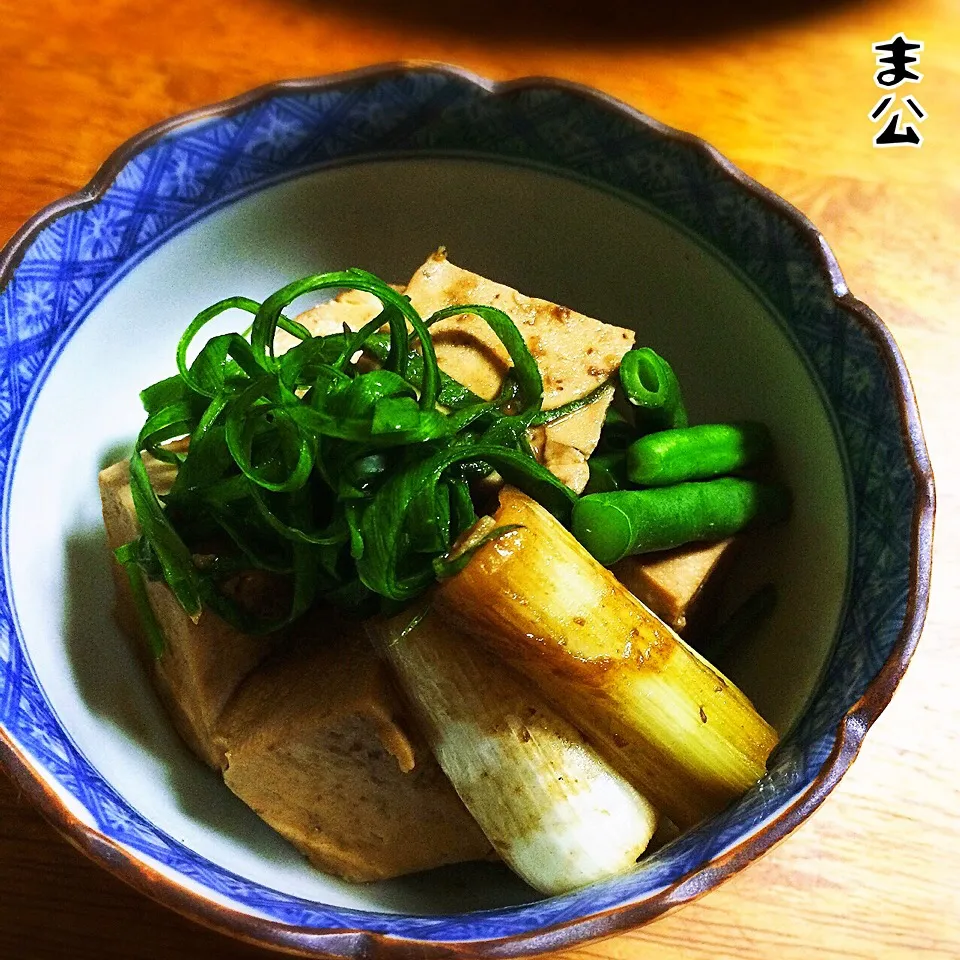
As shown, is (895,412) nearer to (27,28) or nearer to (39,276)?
(39,276)

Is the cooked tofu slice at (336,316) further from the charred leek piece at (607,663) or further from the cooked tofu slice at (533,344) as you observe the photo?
the charred leek piece at (607,663)

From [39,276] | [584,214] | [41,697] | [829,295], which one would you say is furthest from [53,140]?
[829,295]

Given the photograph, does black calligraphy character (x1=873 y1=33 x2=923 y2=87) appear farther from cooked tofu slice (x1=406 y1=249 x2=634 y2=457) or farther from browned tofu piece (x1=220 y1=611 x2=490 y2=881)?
browned tofu piece (x1=220 y1=611 x2=490 y2=881)

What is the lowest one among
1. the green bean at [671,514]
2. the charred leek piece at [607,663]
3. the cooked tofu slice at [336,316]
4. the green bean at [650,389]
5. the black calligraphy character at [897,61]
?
the charred leek piece at [607,663]

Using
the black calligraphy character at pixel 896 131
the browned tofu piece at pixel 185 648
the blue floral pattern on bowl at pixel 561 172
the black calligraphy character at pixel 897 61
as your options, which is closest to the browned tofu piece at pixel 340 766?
the browned tofu piece at pixel 185 648

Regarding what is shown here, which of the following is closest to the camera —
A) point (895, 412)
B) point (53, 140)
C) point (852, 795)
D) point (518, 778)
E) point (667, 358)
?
point (518, 778)

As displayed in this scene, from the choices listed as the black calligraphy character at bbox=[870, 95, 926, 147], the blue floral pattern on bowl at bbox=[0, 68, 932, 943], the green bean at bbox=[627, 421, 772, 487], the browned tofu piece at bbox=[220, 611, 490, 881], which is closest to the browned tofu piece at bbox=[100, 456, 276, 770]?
the browned tofu piece at bbox=[220, 611, 490, 881]

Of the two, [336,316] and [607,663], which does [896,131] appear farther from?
[607,663]
